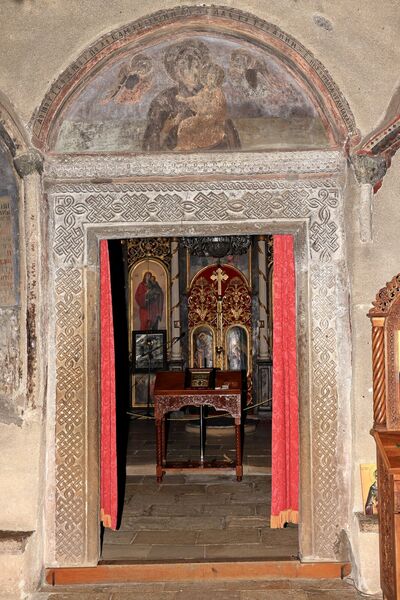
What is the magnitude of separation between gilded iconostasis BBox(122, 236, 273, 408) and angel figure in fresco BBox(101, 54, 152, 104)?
18.5ft

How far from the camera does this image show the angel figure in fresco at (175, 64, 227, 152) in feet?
14.5

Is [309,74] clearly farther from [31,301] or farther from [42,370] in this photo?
[42,370]

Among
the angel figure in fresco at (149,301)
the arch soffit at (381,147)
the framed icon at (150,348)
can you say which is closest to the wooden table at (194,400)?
the arch soffit at (381,147)

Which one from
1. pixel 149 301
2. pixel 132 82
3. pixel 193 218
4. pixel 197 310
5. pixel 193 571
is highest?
pixel 132 82

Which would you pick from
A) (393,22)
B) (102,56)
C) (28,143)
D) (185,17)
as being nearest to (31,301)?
(28,143)

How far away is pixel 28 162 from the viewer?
4227 mm

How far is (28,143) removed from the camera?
425 cm

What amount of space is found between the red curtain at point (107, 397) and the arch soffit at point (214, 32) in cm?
119

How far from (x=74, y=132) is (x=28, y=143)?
359 mm

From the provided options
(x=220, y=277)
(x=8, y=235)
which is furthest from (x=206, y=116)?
(x=220, y=277)

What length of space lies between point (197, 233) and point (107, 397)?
1470 mm

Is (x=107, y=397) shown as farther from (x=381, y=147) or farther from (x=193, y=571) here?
(x=381, y=147)

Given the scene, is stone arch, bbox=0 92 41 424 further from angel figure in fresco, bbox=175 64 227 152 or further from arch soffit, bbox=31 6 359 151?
angel figure in fresco, bbox=175 64 227 152

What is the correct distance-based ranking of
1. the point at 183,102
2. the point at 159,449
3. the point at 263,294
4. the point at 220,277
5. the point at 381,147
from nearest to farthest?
1. the point at 381,147
2. the point at 183,102
3. the point at 159,449
4. the point at 263,294
5. the point at 220,277
